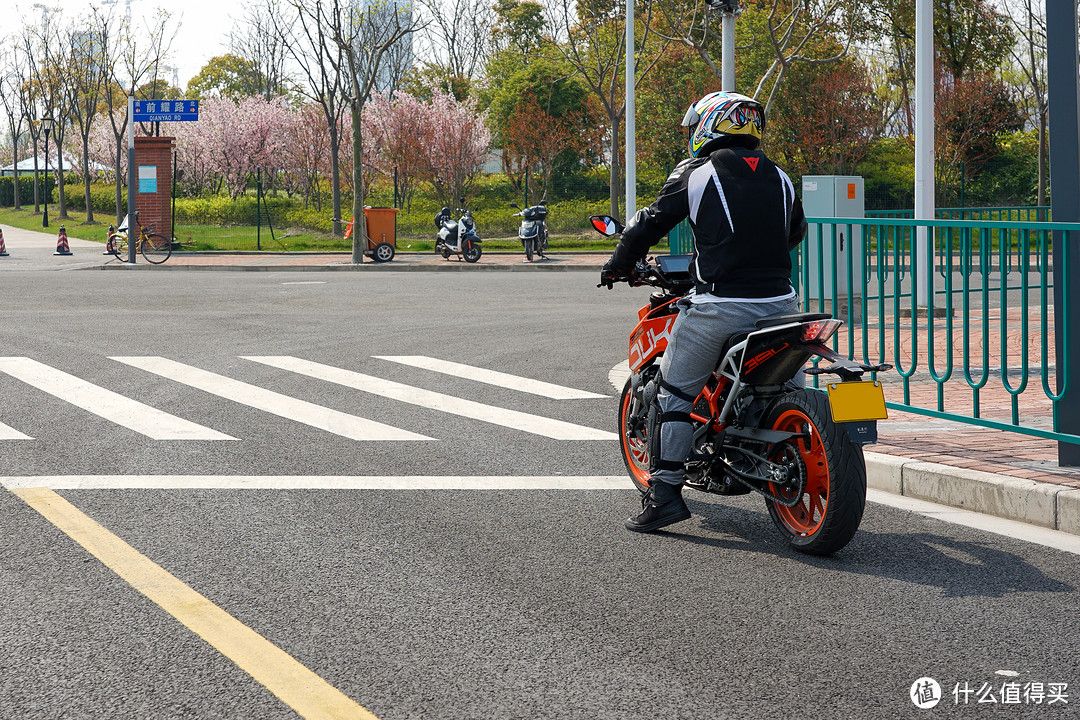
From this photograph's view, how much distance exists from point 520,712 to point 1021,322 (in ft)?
13.7

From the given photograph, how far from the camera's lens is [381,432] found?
25.4 ft

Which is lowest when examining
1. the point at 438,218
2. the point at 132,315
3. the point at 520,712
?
the point at 520,712

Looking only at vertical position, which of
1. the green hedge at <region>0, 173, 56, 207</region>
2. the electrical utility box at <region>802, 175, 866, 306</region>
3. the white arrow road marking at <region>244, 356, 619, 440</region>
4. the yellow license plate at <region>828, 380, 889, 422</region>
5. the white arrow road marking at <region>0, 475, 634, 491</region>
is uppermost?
the green hedge at <region>0, 173, 56, 207</region>

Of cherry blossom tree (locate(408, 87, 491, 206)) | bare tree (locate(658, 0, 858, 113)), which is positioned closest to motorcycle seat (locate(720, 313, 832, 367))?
bare tree (locate(658, 0, 858, 113))

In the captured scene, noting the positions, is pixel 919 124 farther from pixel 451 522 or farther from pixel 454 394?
pixel 451 522

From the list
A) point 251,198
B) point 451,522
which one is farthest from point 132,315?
point 251,198

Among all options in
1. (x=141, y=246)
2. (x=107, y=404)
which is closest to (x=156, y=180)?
(x=141, y=246)

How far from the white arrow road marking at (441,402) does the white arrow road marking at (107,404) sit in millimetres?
1665

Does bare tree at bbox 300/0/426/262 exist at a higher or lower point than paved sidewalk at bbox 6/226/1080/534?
higher

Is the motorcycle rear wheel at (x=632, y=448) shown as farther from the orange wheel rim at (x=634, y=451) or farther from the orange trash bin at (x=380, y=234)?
the orange trash bin at (x=380, y=234)

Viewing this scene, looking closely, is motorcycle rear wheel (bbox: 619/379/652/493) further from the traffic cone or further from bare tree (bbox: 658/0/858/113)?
the traffic cone

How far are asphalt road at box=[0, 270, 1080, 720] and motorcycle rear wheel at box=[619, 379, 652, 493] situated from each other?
14 cm

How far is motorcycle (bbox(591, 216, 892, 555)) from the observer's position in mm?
4609

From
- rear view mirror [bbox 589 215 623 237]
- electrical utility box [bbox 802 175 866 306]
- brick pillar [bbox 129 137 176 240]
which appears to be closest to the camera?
rear view mirror [bbox 589 215 623 237]
